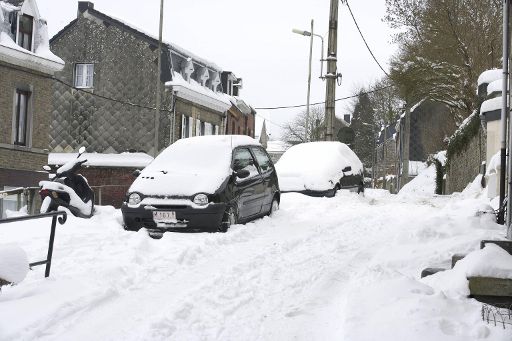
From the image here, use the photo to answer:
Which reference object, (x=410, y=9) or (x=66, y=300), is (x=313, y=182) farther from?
(x=410, y=9)

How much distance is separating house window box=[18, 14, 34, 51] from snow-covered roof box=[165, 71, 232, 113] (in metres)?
8.04

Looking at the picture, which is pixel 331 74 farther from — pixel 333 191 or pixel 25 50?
pixel 25 50

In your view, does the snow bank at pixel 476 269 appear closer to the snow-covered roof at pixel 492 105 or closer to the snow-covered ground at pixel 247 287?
the snow-covered ground at pixel 247 287

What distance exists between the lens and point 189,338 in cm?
401

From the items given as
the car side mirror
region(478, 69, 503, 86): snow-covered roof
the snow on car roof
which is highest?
region(478, 69, 503, 86): snow-covered roof

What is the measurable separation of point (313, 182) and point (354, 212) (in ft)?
9.03

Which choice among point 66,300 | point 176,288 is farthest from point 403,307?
point 66,300

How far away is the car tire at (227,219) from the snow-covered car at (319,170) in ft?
18.0

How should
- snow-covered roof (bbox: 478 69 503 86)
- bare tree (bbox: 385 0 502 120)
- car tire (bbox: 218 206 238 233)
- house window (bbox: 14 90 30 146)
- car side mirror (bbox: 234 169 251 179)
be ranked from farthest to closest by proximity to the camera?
bare tree (bbox: 385 0 502 120)
house window (bbox: 14 90 30 146)
snow-covered roof (bbox: 478 69 503 86)
car side mirror (bbox: 234 169 251 179)
car tire (bbox: 218 206 238 233)

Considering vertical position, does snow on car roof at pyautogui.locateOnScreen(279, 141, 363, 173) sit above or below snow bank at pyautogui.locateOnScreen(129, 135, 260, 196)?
above

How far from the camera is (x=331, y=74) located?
1878 cm

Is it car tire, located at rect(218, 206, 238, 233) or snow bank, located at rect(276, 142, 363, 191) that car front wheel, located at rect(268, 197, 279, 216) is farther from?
snow bank, located at rect(276, 142, 363, 191)

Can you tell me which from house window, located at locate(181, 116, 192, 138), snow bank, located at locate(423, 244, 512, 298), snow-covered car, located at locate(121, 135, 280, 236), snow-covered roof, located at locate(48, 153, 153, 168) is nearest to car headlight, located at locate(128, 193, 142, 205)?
snow-covered car, located at locate(121, 135, 280, 236)

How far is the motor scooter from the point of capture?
37.0 ft
